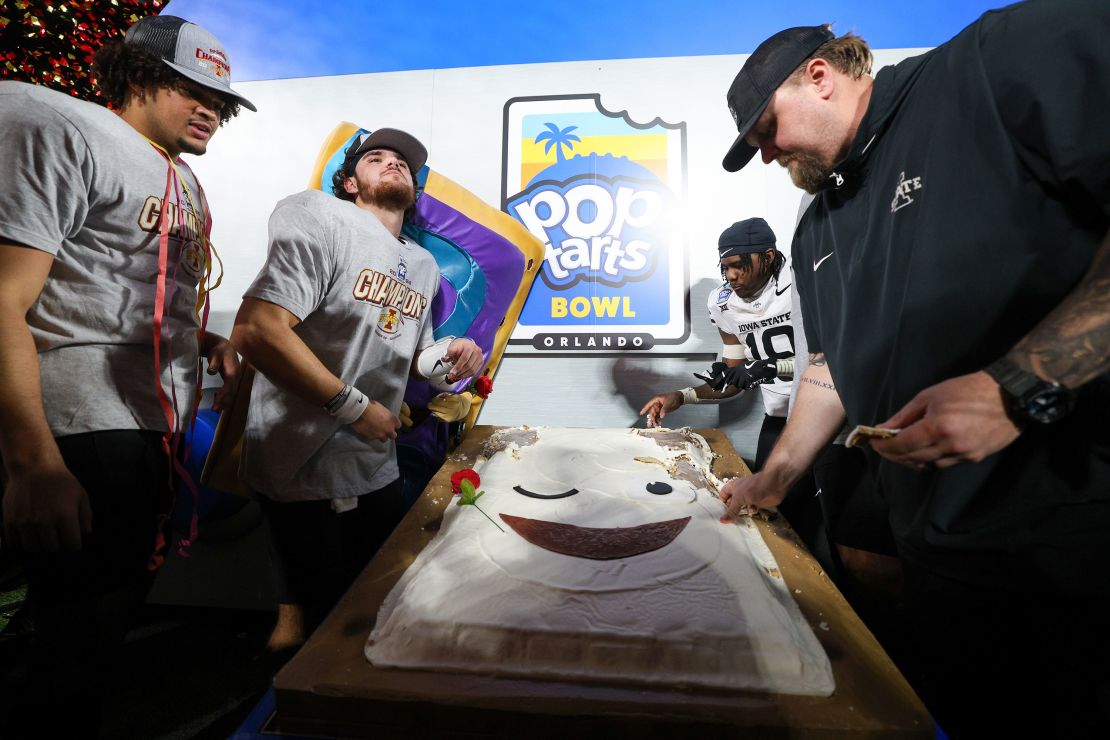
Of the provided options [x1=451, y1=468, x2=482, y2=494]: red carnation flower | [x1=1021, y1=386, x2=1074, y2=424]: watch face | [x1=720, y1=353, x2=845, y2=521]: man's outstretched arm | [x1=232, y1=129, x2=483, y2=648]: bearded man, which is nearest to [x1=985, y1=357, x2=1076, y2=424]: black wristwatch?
[x1=1021, y1=386, x2=1074, y2=424]: watch face

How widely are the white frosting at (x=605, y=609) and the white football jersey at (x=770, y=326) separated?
105cm

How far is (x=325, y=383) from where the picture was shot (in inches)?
45.6

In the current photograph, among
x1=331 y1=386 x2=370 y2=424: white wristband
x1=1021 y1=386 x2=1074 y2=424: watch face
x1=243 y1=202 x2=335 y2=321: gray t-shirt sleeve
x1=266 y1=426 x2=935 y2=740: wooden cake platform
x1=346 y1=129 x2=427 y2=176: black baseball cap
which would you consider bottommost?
x1=266 y1=426 x2=935 y2=740: wooden cake platform

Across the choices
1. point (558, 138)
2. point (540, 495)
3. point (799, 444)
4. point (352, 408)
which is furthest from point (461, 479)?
point (558, 138)

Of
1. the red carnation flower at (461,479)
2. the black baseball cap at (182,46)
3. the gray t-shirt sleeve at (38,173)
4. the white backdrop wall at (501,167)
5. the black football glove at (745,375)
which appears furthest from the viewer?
the white backdrop wall at (501,167)

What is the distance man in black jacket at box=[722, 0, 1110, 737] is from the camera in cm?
54

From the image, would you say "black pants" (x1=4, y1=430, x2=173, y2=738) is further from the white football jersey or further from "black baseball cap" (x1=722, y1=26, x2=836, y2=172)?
the white football jersey

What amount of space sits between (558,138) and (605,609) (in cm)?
222

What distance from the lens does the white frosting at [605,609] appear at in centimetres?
62

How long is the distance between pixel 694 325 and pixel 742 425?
559 millimetres

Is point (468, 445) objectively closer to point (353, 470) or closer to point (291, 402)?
point (353, 470)

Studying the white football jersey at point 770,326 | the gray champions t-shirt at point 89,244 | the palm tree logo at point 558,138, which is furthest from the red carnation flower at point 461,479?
the palm tree logo at point 558,138

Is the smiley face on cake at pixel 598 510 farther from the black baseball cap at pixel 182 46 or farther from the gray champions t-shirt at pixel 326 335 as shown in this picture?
the black baseball cap at pixel 182 46

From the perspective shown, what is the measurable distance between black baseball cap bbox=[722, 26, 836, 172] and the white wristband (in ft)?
3.70
